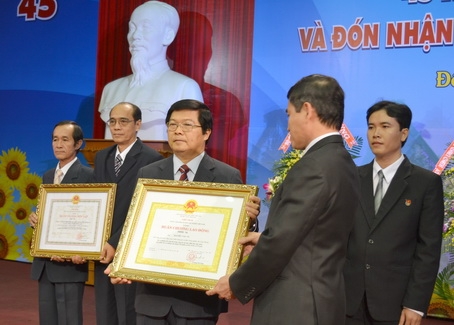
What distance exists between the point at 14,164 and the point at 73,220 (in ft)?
14.4

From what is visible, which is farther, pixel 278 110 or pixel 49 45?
pixel 49 45

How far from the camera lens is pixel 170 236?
7.51ft

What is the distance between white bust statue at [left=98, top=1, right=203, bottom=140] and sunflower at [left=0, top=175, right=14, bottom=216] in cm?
179

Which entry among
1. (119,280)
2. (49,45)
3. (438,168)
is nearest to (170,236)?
(119,280)

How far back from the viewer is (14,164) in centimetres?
711

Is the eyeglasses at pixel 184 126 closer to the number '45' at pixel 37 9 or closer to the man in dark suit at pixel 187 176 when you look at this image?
the man in dark suit at pixel 187 176

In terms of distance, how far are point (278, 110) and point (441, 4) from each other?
159 cm

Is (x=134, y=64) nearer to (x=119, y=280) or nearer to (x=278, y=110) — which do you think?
(x=278, y=110)

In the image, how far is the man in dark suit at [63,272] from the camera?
317cm

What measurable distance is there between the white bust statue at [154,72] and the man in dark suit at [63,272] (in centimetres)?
247

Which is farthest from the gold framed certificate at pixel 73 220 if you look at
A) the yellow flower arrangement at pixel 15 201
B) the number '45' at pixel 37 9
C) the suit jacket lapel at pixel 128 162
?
the number '45' at pixel 37 9

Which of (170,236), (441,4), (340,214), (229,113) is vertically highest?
(441,4)

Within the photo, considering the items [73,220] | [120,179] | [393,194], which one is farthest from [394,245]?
[73,220]

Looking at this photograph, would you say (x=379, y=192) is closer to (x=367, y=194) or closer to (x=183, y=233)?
(x=367, y=194)
